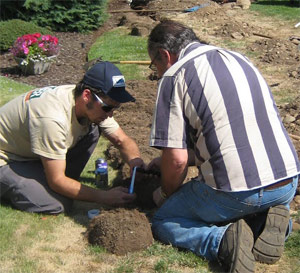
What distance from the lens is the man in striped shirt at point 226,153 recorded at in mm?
3463

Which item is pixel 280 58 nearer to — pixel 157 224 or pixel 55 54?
pixel 55 54

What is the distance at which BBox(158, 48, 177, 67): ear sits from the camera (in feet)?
12.6

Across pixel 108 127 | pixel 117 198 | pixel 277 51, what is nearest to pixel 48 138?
pixel 117 198

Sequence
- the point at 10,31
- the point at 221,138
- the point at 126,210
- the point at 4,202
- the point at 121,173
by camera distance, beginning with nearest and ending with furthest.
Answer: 1. the point at 221,138
2. the point at 126,210
3. the point at 4,202
4. the point at 121,173
5. the point at 10,31

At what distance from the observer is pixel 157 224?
156 inches

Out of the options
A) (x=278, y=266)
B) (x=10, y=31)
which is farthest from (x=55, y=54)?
(x=278, y=266)

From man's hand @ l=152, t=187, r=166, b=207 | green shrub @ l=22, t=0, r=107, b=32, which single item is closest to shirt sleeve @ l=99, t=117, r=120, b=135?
man's hand @ l=152, t=187, r=166, b=207

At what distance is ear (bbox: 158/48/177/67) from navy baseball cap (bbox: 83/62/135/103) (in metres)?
0.42

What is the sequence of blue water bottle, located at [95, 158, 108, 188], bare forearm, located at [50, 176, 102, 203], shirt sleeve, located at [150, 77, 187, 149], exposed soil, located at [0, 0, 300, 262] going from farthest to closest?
1. exposed soil, located at [0, 0, 300, 262]
2. blue water bottle, located at [95, 158, 108, 188]
3. bare forearm, located at [50, 176, 102, 203]
4. shirt sleeve, located at [150, 77, 187, 149]

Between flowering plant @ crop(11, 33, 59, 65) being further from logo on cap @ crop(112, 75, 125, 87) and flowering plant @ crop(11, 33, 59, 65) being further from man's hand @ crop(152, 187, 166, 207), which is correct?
man's hand @ crop(152, 187, 166, 207)

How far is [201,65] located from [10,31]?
9601mm

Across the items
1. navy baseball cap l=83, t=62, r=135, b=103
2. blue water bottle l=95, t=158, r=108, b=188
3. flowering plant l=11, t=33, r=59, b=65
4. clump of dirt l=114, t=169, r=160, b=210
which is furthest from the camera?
flowering plant l=11, t=33, r=59, b=65

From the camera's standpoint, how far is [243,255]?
3.33 m

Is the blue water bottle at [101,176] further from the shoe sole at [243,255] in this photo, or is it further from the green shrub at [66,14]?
the green shrub at [66,14]
